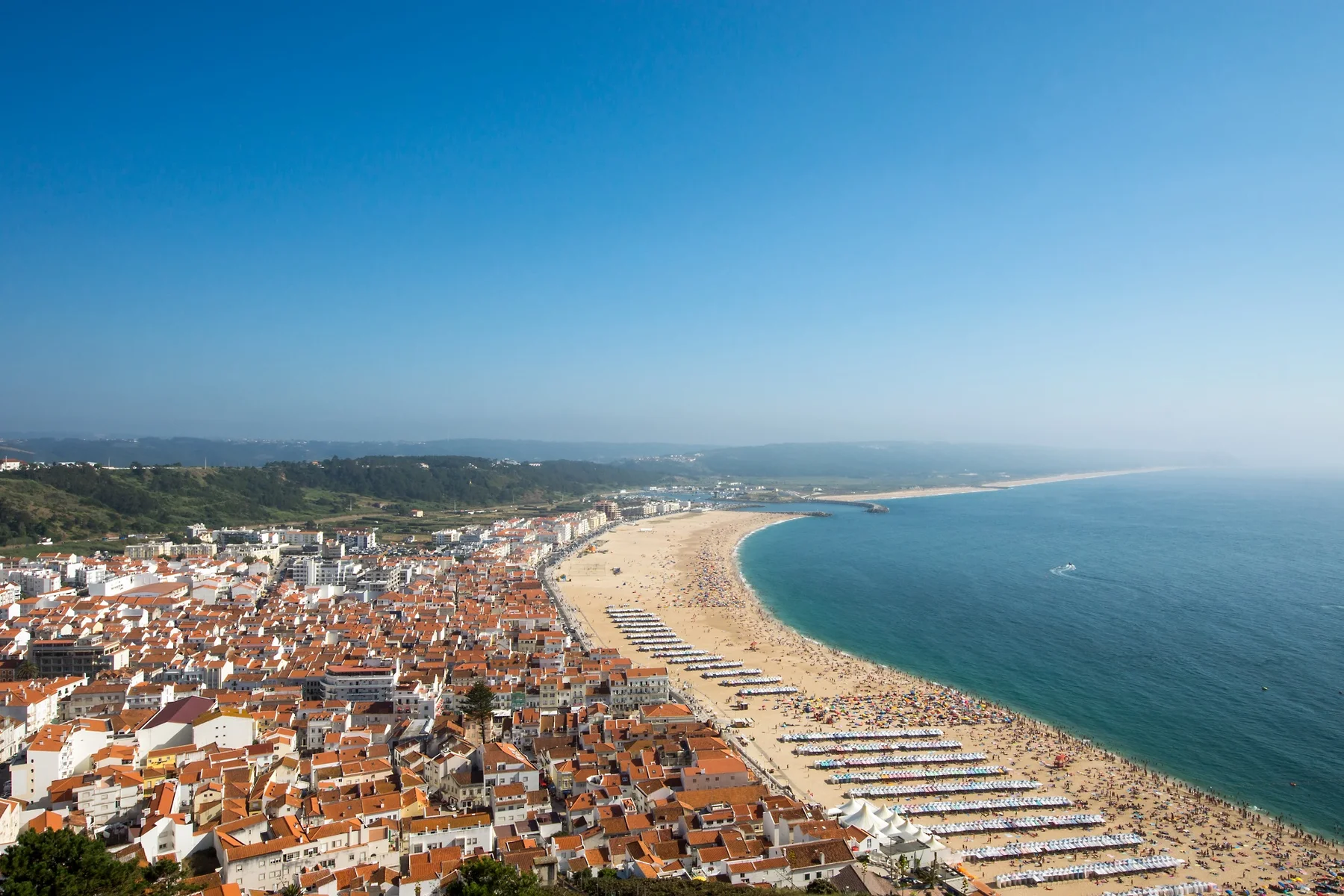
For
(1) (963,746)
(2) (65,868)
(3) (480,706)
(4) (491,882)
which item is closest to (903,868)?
(1) (963,746)

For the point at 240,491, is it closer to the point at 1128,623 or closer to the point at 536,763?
the point at 536,763

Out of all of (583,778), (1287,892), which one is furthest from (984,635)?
(583,778)

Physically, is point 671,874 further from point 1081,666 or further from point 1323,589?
point 1323,589

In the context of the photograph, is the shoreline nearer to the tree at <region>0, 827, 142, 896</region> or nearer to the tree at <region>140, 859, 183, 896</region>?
the tree at <region>140, 859, 183, 896</region>

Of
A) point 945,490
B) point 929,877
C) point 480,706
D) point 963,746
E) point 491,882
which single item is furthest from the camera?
point 945,490

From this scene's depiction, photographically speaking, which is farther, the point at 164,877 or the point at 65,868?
the point at 164,877

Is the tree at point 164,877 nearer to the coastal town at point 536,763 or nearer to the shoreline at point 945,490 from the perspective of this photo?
the coastal town at point 536,763
